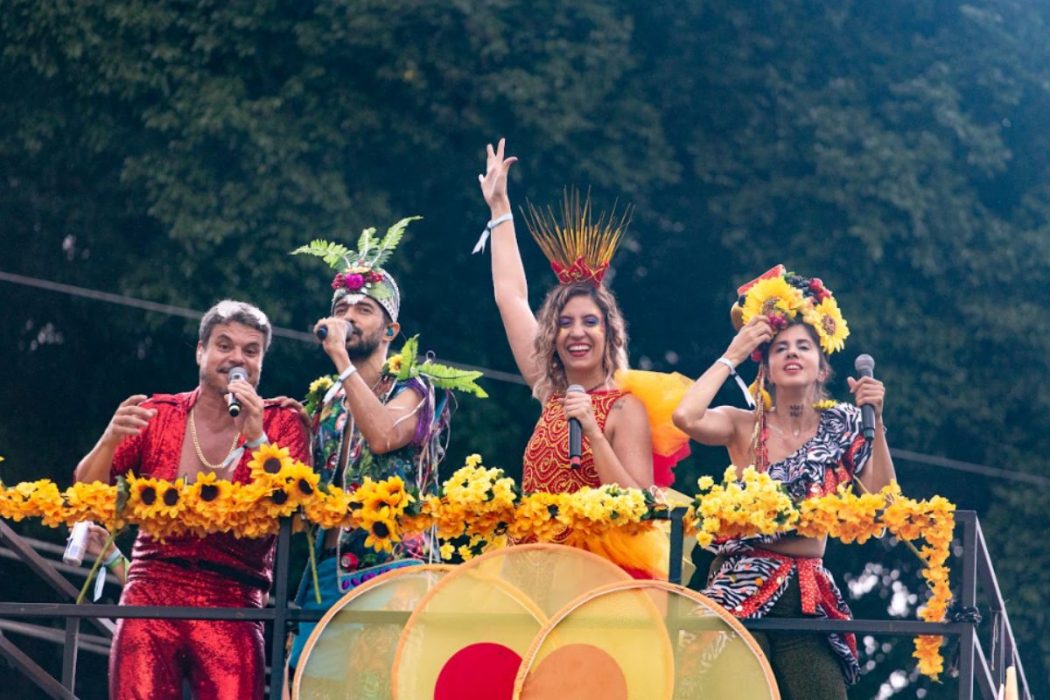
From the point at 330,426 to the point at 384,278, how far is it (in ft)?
1.77

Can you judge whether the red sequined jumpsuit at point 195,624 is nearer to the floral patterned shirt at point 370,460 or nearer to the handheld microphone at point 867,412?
the floral patterned shirt at point 370,460

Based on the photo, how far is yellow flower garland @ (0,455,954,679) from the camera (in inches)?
224

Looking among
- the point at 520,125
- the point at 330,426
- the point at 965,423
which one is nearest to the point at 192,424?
the point at 330,426

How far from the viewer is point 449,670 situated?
5.63 metres

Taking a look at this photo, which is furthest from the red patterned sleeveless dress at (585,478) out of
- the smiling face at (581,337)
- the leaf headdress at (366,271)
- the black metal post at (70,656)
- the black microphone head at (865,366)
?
the black metal post at (70,656)

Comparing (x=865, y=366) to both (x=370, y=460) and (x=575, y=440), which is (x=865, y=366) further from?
(x=370, y=460)

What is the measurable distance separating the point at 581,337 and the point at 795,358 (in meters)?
0.69

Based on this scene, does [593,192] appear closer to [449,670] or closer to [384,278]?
[384,278]

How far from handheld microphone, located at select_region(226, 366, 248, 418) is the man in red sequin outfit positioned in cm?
2

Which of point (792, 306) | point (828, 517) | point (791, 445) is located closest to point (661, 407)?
point (791, 445)

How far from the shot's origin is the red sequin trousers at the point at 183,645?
5.93 m

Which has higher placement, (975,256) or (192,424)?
(975,256)

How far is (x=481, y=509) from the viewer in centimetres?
573

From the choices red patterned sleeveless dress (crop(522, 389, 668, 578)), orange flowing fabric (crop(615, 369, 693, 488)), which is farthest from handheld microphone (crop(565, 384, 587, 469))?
orange flowing fabric (crop(615, 369, 693, 488))
